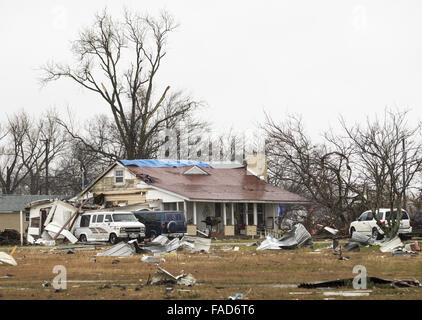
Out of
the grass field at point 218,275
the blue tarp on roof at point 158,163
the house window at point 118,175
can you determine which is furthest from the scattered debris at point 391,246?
the blue tarp on roof at point 158,163

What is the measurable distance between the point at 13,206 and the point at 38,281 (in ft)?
154

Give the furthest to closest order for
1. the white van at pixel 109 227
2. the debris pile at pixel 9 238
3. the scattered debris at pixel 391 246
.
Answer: the debris pile at pixel 9 238
the white van at pixel 109 227
the scattered debris at pixel 391 246

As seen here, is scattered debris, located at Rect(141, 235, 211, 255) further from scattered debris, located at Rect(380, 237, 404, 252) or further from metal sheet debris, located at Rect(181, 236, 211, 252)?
scattered debris, located at Rect(380, 237, 404, 252)

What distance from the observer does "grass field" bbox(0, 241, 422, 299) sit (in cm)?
1328

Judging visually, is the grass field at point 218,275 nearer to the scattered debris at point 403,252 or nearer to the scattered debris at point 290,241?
the scattered debris at point 403,252

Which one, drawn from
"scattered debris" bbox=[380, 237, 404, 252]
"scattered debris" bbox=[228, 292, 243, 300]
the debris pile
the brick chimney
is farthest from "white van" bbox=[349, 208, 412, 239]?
"scattered debris" bbox=[228, 292, 243, 300]

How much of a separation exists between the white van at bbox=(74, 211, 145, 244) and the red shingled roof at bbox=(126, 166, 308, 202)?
22.9ft

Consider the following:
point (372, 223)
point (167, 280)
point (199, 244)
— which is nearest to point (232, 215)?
point (372, 223)

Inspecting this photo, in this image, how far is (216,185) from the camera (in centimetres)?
4934

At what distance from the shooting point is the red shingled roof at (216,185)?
45812mm

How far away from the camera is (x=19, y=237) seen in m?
43.6

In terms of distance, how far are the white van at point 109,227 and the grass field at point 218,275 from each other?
996 centimetres
